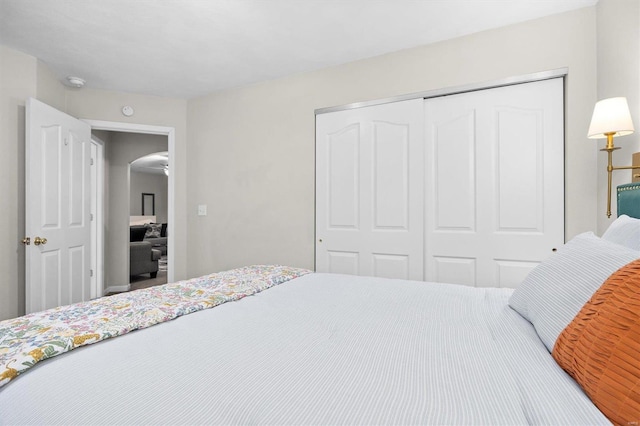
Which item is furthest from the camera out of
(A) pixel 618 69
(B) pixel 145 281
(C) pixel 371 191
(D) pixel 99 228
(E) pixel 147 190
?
(E) pixel 147 190

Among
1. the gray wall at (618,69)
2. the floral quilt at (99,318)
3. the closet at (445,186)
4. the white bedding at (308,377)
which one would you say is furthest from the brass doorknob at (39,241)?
the gray wall at (618,69)

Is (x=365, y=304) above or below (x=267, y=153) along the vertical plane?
below

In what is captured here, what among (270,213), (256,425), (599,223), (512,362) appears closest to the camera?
(256,425)

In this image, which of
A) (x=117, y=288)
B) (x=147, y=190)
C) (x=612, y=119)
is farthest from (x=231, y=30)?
(x=147, y=190)

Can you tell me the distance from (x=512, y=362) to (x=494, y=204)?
1896mm

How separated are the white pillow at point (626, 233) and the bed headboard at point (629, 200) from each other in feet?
1.30

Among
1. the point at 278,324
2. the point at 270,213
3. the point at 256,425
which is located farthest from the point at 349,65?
the point at 256,425

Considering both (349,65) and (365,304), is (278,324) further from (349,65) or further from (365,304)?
(349,65)

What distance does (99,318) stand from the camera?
1.04 metres

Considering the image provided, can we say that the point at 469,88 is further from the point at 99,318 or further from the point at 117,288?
the point at 117,288

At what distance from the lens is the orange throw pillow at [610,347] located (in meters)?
0.54

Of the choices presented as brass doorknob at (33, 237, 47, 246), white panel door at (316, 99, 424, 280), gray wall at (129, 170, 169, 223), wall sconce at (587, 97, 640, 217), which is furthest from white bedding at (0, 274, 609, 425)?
gray wall at (129, 170, 169, 223)

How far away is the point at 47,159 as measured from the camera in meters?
2.83

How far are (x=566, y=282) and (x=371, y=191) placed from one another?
77.0 inches
